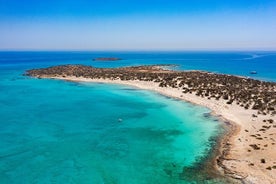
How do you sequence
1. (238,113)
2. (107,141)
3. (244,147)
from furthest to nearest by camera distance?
(238,113), (107,141), (244,147)

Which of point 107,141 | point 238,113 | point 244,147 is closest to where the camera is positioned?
point 244,147

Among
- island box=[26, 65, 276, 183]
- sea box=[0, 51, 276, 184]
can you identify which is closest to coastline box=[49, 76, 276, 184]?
island box=[26, 65, 276, 183]

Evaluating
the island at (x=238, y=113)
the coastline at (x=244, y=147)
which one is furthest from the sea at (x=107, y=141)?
the island at (x=238, y=113)

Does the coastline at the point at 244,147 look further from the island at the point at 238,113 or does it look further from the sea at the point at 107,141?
the sea at the point at 107,141

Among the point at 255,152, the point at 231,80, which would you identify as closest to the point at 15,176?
the point at 255,152

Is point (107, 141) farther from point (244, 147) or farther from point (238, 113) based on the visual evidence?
point (238, 113)

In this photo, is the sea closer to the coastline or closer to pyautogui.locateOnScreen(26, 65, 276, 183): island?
the coastline

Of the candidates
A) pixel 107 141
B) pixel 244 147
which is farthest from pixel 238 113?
pixel 107 141

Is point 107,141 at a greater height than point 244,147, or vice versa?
point 244,147
